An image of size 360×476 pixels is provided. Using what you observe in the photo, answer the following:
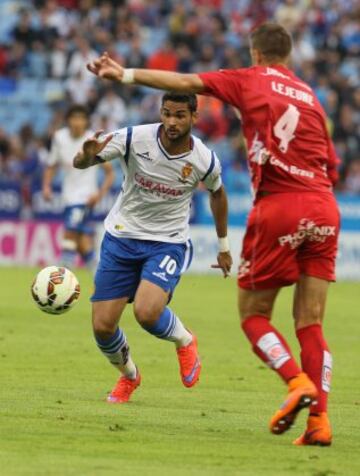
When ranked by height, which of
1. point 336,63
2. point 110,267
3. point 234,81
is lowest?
point 336,63

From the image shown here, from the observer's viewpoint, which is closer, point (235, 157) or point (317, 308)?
point (317, 308)

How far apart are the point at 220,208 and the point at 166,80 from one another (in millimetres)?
2659

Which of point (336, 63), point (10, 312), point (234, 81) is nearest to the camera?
point (234, 81)

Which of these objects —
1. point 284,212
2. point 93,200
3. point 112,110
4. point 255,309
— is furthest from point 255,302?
point 112,110

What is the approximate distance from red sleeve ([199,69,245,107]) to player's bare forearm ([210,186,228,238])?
222cm

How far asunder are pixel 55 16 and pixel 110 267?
69.9 feet

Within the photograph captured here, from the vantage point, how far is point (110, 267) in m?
9.70

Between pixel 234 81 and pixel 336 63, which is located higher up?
pixel 234 81

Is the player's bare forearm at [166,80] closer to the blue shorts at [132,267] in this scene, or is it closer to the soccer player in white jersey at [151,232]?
the soccer player in white jersey at [151,232]

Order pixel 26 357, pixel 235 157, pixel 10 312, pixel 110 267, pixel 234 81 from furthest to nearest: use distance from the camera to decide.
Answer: pixel 235 157 → pixel 10 312 → pixel 26 357 → pixel 110 267 → pixel 234 81

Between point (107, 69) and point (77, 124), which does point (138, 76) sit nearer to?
point (107, 69)

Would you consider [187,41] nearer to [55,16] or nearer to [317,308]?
[55,16]

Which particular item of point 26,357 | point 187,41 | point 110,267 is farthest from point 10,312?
point 187,41

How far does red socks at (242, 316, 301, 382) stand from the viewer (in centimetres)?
772
